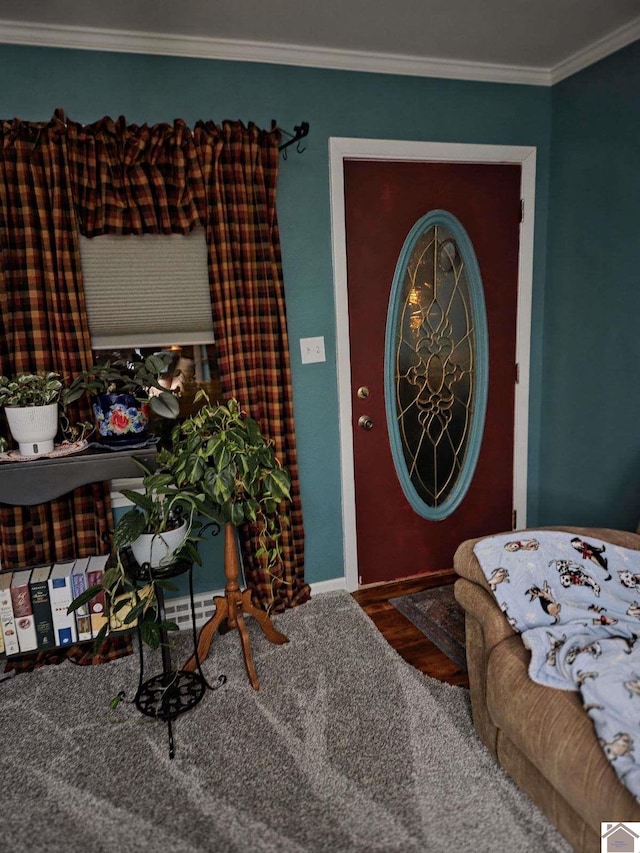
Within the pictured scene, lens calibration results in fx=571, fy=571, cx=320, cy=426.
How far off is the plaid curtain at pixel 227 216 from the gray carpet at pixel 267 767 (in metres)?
0.64

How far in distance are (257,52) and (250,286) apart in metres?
0.94

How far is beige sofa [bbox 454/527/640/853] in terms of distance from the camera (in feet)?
4.18

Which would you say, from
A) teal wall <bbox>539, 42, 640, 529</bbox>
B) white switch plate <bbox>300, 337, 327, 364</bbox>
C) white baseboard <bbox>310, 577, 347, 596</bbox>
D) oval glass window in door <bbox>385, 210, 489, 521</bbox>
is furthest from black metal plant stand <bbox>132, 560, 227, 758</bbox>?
teal wall <bbox>539, 42, 640, 529</bbox>

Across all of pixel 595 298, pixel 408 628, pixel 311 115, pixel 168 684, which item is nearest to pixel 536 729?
pixel 408 628

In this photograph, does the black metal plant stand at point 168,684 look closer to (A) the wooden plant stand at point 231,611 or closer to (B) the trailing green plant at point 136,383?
(A) the wooden plant stand at point 231,611

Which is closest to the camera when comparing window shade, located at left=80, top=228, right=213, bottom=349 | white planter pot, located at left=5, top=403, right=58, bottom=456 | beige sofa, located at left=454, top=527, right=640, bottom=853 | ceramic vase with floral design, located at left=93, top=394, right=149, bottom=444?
beige sofa, located at left=454, top=527, right=640, bottom=853

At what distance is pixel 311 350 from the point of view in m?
2.62

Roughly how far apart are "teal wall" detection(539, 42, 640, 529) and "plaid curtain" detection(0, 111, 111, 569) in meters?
2.23

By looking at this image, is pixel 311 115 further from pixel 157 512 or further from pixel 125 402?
pixel 157 512

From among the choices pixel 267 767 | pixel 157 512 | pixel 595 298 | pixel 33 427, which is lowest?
pixel 267 767

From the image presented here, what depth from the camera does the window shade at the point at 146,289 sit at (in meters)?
2.29

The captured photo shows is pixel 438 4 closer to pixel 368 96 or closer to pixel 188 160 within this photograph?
pixel 368 96

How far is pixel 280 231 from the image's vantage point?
8.21 ft

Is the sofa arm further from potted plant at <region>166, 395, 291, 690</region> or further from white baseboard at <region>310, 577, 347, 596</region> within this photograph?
white baseboard at <region>310, 577, 347, 596</region>
